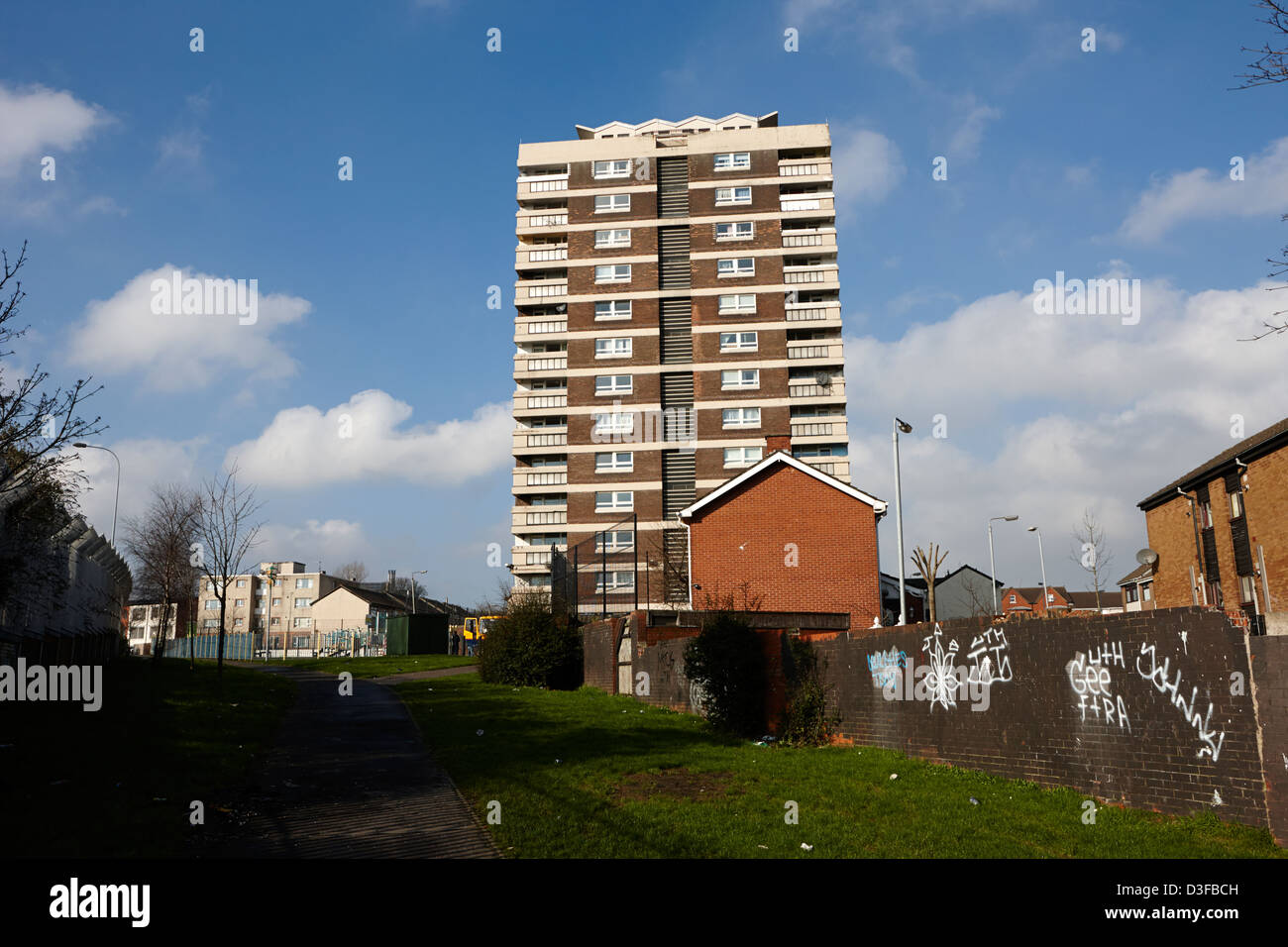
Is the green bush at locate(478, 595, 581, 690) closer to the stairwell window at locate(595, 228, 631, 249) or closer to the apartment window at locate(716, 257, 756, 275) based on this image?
the apartment window at locate(716, 257, 756, 275)

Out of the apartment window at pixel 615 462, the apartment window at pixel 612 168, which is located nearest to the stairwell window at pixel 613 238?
the apartment window at pixel 612 168

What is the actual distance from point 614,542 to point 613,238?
3848cm

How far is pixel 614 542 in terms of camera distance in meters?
28.4

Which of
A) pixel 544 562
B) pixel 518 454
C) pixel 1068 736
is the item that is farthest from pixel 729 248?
pixel 1068 736

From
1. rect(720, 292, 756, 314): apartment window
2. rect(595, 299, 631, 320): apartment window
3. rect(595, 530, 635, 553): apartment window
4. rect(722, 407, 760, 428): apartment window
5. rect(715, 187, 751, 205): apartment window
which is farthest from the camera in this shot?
rect(715, 187, 751, 205): apartment window

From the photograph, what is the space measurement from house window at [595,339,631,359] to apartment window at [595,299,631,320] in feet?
5.36

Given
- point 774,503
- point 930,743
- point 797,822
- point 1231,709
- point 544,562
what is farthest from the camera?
point 544,562

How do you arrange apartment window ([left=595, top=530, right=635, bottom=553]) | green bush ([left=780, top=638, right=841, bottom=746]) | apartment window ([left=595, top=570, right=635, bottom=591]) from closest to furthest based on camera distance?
green bush ([left=780, top=638, right=841, bottom=746]) → apartment window ([left=595, top=530, right=635, bottom=553]) → apartment window ([left=595, top=570, right=635, bottom=591])

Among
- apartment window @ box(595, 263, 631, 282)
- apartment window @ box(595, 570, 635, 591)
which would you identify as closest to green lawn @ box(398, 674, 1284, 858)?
apartment window @ box(595, 570, 635, 591)

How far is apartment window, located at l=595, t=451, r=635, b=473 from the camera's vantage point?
58.3m

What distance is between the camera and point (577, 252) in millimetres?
62219

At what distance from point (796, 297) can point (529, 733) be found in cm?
4944
